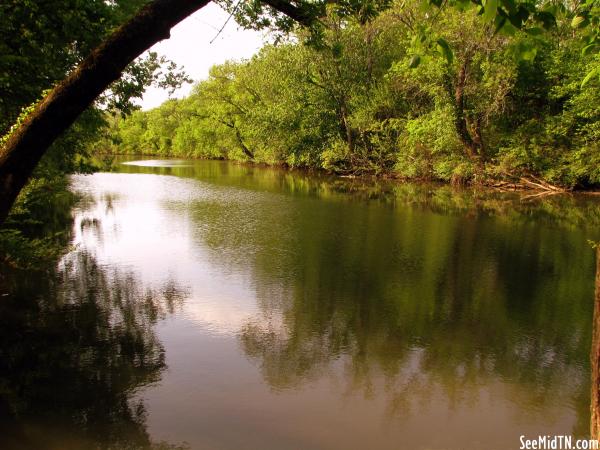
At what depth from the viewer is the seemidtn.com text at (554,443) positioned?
16.0 ft

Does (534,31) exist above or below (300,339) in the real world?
above

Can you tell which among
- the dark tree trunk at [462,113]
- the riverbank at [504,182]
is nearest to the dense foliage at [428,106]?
the dark tree trunk at [462,113]

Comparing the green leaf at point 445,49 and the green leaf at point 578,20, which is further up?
the green leaf at point 578,20

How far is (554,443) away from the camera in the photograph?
495 centimetres

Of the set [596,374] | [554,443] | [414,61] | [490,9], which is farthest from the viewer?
[554,443]

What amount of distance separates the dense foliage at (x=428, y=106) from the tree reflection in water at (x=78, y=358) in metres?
8.92

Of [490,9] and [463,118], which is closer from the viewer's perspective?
[490,9]

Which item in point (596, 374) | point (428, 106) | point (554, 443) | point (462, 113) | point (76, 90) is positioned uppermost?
point (428, 106)

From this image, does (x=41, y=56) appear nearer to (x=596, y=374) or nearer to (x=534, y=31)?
(x=534, y=31)

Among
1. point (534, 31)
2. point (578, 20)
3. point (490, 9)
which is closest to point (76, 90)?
point (490, 9)

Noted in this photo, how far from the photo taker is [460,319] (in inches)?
321

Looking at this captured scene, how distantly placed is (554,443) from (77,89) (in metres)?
5.45

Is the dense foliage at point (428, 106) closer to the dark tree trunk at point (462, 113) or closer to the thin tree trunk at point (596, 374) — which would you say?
the dark tree trunk at point (462, 113)

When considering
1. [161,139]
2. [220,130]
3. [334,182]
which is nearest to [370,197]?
[334,182]
